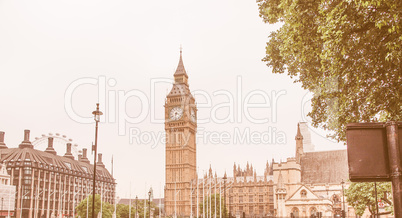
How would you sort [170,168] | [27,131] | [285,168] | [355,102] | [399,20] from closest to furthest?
[399,20] < [355,102] < [285,168] < [27,131] < [170,168]

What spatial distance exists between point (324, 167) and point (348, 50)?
86845mm

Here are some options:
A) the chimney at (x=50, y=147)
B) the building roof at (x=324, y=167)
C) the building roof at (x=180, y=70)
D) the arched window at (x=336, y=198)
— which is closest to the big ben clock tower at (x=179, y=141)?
the building roof at (x=180, y=70)

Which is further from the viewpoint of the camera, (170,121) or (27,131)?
(170,121)

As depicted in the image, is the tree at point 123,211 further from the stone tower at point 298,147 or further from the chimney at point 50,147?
the stone tower at point 298,147

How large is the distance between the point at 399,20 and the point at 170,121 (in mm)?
118032

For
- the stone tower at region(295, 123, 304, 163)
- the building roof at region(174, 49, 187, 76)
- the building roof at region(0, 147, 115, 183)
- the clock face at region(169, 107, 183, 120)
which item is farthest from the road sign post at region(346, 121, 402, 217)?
the building roof at region(174, 49, 187, 76)

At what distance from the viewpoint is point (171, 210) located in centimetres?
12075

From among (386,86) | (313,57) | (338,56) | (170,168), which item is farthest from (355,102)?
(170,168)

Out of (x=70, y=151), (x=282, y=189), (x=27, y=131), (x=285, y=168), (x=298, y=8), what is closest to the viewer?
(x=298, y=8)

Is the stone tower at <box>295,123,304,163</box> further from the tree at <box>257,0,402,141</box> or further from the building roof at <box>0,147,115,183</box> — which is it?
the tree at <box>257,0,402,141</box>

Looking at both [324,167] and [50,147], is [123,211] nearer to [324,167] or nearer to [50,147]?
[50,147]

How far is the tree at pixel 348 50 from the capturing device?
474 inches

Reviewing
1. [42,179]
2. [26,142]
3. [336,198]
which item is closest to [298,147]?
[336,198]

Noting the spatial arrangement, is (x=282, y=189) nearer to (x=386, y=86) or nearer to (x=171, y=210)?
(x=171, y=210)
